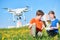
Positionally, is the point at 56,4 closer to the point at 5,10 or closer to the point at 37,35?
the point at 37,35

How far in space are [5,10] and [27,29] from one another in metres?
0.31

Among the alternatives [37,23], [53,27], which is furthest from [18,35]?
[53,27]

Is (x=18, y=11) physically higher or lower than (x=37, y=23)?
higher

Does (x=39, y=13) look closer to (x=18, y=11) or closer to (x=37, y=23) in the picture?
(x=37, y=23)

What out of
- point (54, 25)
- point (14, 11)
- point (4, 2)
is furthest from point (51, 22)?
point (4, 2)

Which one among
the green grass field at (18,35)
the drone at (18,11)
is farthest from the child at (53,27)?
the drone at (18,11)

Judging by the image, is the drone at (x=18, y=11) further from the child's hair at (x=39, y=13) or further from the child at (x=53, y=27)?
the child at (x=53, y=27)

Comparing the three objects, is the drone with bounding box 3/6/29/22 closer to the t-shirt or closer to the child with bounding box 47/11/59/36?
the t-shirt

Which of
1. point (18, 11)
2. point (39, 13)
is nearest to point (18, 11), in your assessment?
point (18, 11)

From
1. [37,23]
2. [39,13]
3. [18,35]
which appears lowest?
[18,35]

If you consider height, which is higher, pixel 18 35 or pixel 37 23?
pixel 37 23

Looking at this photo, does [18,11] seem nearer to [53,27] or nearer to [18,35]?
[18,35]

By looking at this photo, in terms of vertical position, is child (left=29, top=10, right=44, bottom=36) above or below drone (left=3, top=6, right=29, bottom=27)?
below

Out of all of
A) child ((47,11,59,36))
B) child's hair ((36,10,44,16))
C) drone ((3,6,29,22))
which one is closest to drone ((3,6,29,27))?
drone ((3,6,29,22))
